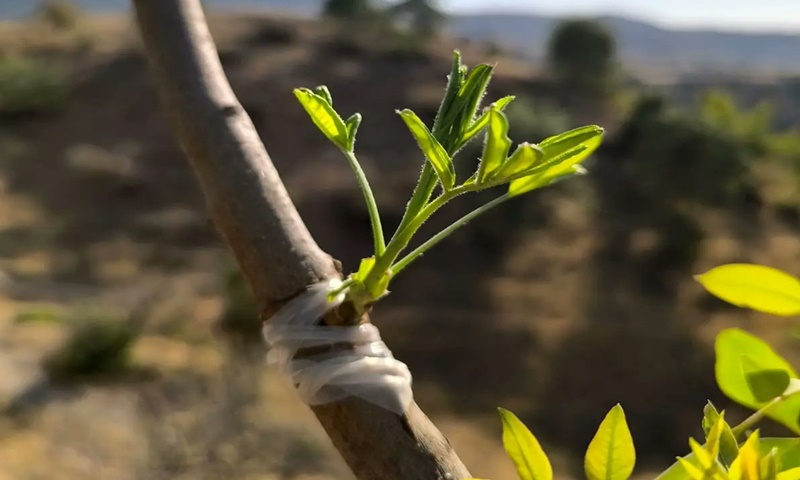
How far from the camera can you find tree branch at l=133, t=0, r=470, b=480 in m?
0.19

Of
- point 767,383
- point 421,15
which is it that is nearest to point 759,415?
point 767,383

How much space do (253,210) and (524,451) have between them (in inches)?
4.5

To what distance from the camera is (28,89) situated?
5.40m

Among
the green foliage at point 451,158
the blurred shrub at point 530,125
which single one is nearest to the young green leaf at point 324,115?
the green foliage at point 451,158

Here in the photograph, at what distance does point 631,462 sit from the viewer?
0.58 ft

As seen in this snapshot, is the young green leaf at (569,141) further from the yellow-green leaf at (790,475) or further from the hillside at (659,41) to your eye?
the hillside at (659,41)

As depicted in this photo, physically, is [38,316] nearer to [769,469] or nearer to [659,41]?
[769,469]

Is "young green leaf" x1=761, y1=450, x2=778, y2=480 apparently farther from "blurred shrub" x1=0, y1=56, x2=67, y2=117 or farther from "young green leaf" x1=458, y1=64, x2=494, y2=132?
"blurred shrub" x1=0, y1=56, x2=67, y2=117

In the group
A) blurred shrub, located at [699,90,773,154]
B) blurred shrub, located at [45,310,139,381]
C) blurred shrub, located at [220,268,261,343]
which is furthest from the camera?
blurred shrub, located at [699,90,773,154]

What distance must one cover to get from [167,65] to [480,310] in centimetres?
302

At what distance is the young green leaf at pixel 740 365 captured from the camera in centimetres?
19

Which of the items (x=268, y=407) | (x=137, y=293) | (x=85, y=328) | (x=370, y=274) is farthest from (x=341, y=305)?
(x=137, y=293)

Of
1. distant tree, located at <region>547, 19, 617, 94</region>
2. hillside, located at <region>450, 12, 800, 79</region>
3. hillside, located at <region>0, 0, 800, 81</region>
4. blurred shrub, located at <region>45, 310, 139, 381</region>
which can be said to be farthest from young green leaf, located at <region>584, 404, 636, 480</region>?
hillside, located at <region>450, 12, 800, 79</region>

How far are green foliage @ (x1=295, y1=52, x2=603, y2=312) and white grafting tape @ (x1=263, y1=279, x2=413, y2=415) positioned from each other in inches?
0.4
